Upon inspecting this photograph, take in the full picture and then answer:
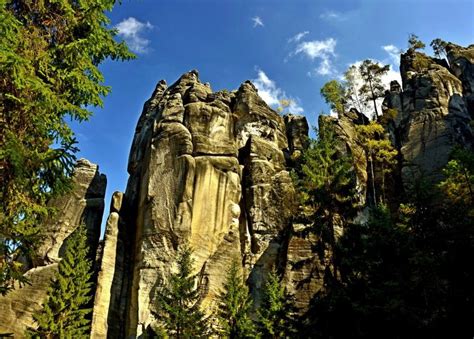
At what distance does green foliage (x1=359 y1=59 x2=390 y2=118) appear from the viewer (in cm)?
5081

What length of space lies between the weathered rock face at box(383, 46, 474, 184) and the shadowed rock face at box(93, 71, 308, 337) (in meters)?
11.8

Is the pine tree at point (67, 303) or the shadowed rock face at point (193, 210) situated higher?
the shadowed rock face at point (193, 210)

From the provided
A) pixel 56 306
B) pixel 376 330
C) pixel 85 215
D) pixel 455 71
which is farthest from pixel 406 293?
pixel 455 71

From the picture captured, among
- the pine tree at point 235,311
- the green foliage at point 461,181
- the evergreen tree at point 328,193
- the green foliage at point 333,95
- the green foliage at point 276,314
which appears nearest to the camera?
the green foliage at point 461,181

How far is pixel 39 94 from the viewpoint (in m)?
Answer: 9.46

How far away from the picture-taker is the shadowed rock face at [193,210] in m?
31.6

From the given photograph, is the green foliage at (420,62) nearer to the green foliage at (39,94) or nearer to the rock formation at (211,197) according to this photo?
the rock formation at (211,197)

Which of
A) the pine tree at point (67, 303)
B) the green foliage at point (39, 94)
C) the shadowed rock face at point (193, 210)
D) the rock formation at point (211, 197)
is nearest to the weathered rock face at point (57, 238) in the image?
the rock formation at point (211, 197)

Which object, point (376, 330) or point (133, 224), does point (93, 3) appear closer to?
point (376, 330)

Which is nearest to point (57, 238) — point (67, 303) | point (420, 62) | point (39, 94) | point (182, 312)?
point (67, 303)

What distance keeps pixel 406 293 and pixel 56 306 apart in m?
21.8

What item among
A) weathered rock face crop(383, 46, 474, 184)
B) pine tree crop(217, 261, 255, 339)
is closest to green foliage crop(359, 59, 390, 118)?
weathered rock face crop(383, 46, 474, 184)

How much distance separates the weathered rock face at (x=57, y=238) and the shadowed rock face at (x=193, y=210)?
3.78 metres

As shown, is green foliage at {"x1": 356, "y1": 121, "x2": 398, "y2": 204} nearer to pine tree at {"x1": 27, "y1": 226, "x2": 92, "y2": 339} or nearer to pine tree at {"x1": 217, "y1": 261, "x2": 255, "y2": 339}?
pine tree at {"x1": 217, "y1": 261, "x2": 255, "y2": 339}
